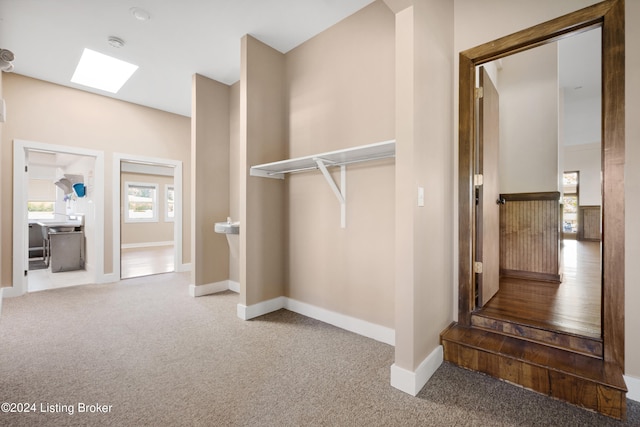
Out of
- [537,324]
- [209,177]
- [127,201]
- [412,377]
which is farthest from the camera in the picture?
[127,201]

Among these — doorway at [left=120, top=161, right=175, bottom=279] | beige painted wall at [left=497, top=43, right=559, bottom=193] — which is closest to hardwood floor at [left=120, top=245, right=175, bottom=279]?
doorway at [left=120, top=161, right=175, bottom=279]

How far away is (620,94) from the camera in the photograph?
1.55 metres

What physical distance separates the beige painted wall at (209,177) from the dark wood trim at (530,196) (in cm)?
380

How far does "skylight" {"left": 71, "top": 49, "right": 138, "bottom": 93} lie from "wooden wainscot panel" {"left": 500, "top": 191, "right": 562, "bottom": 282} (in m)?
5.11

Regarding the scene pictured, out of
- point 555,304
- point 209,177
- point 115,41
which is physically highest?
point 115,41

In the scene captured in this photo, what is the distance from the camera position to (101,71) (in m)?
3.65

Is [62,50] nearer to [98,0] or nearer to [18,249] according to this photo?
[98,0]

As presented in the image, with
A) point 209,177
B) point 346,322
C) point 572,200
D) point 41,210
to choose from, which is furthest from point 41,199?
point 572,200

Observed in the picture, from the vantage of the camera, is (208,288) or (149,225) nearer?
(208,288)

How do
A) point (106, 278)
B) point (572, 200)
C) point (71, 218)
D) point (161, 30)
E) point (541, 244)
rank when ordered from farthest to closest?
point (572, 200) → point (71, 218) → point (106, 278) → point (541, 244) → point (161, 30)

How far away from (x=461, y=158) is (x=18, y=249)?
5.21 meters

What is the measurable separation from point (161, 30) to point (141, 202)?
713 centimetres

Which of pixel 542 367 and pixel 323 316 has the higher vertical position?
pixel 542 367

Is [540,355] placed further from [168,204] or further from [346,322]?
[168,204]
